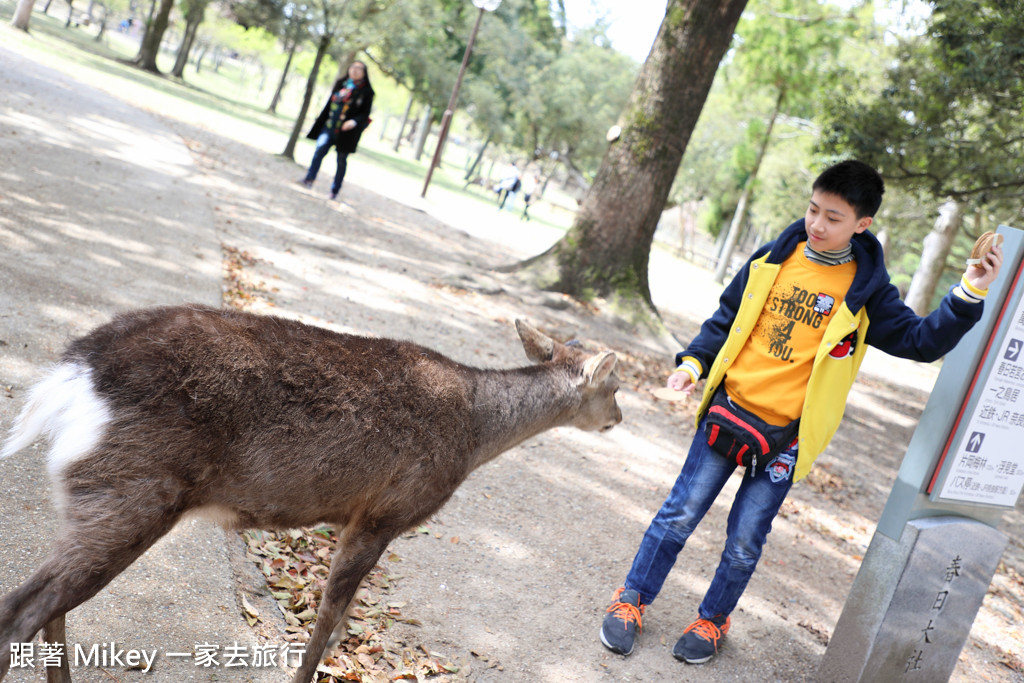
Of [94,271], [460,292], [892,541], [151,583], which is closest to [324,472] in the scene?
[151,583]

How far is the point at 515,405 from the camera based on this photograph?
4.24 metres

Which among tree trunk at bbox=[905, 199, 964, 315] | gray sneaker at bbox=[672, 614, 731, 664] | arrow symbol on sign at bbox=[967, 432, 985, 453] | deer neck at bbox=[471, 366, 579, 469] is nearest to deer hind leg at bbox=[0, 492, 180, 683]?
deer neck at bbox=[471, 366, 579, 469]

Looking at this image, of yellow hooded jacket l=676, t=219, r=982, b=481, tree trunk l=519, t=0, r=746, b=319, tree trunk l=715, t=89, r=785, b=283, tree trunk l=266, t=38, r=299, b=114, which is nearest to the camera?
yellow hooded jacket l=676, t=219, r=982, b=481

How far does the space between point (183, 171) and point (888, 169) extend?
12.0 meters

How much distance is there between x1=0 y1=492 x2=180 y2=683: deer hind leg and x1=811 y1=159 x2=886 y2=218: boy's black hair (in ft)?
10.8

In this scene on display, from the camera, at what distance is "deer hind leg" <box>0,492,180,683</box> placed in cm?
256

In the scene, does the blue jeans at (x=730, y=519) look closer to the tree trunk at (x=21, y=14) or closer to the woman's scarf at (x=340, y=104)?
the woman's scarf at (x=340, y=104)

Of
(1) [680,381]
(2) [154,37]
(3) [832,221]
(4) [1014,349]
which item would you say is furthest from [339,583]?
(2) [154,37]

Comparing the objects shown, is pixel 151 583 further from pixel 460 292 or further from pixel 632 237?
pixel 632 237

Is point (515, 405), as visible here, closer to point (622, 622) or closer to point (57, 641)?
point (622, 622)

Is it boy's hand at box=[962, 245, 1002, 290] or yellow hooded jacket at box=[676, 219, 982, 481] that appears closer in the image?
boy's hand at box=[962, 245, 1002, 290]

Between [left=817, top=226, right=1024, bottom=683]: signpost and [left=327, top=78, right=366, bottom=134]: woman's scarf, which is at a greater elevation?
[left=327, top=78, right=366, bottom=134]: woman's scarf

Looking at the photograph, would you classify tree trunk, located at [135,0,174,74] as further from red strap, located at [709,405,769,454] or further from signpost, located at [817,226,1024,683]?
signpost, located at [817,226,1024,683]

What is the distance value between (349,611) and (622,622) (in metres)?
1.68
